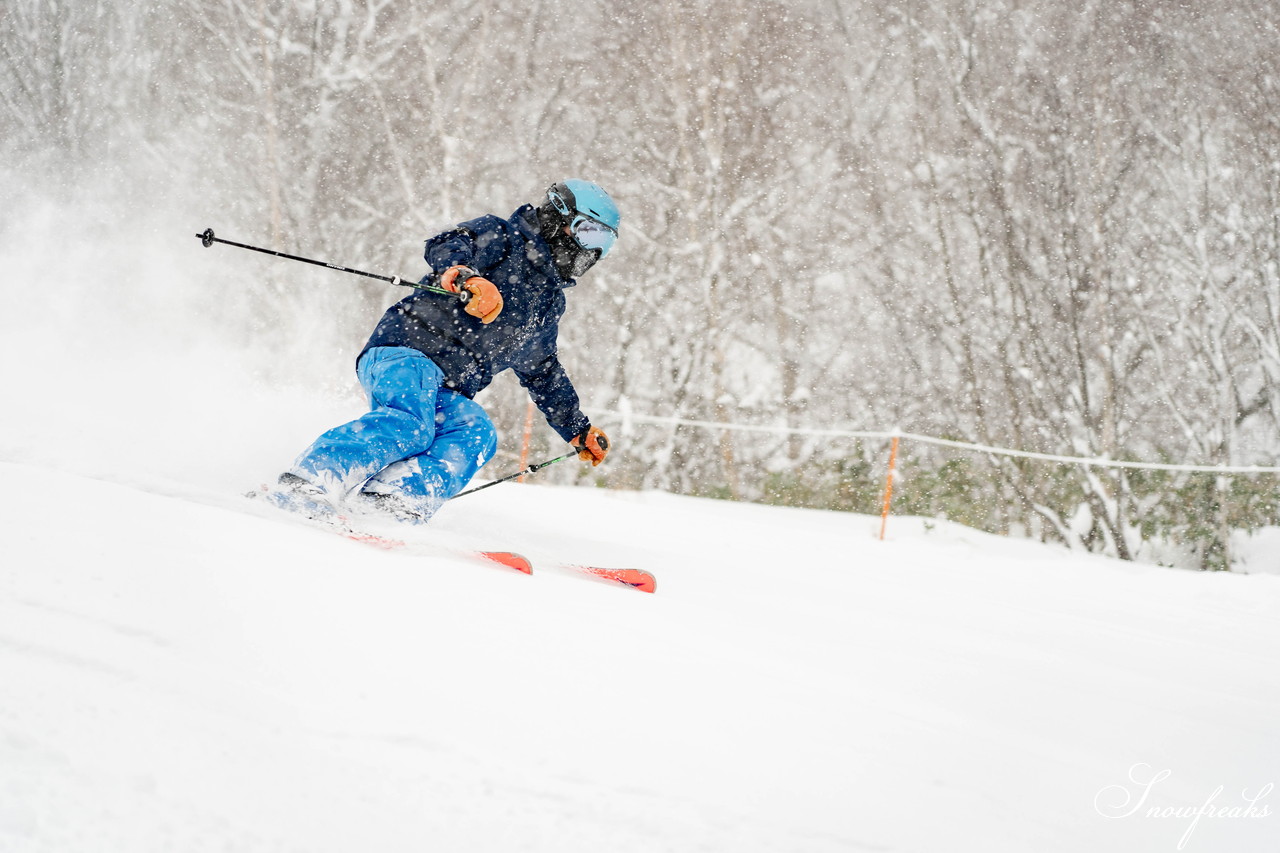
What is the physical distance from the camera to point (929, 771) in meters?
1.59

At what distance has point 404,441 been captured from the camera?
3514 mm

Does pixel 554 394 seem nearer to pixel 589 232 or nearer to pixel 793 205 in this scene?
pixel 589 232

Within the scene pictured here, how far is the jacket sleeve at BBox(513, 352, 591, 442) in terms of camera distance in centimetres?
453

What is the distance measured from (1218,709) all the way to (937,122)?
9.58m

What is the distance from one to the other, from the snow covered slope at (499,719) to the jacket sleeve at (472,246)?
141 centimetres

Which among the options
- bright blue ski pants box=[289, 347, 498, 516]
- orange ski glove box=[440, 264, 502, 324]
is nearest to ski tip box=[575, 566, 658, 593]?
bright blue ski pants box=[289, 347, 498, 516]

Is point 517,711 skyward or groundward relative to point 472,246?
groundward

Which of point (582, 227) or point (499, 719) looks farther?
point (582, 227)

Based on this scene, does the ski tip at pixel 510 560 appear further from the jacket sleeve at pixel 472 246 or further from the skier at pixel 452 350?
the jacket sleeve at pixel 472 246

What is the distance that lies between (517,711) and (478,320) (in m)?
2.58

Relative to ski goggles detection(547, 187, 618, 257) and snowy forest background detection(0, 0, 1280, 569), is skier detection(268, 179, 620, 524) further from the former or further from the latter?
snowy forest background detection(0, 0, 1280, 569)
